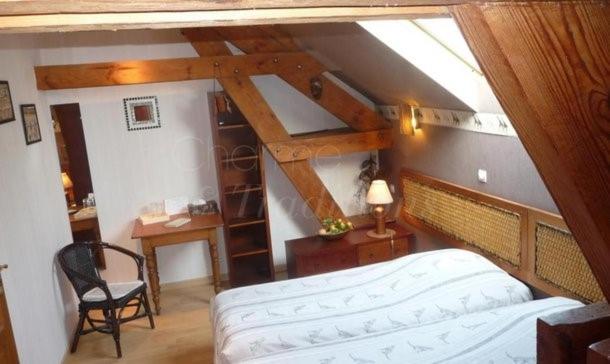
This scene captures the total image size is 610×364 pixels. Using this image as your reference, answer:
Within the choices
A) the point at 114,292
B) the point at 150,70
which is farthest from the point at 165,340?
the point at 150,70

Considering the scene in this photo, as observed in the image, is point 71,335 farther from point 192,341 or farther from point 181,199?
point 181,199

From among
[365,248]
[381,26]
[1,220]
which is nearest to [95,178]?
[1,220]

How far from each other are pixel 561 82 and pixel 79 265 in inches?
153

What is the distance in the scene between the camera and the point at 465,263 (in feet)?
9.66

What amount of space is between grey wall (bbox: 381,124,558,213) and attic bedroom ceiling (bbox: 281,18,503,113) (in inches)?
8.7

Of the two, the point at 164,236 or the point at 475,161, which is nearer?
the point at 475,161

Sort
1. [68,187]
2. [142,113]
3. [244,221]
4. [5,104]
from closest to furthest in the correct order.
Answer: [5,104]
[142,113]
[244,221]
[68,187]

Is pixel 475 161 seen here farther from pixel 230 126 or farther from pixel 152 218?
pixel 152 218

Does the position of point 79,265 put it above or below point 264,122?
below

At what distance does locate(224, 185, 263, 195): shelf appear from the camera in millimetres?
4348

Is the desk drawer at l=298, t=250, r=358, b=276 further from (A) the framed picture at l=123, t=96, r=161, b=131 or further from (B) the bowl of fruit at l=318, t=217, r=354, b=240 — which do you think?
(A) the framed picture at l=123, t=96, r=161, b=131

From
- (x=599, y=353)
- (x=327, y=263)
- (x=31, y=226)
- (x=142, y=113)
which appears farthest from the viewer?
(x=142, y=113)

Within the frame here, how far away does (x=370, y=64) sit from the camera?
11.4 ft

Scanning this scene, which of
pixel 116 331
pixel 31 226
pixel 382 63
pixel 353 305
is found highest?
pixel 382 63
